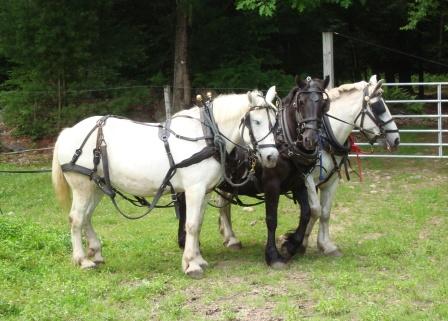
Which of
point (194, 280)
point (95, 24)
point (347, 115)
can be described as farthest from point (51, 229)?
point (95, 24)

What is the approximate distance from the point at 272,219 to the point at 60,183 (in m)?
2.22

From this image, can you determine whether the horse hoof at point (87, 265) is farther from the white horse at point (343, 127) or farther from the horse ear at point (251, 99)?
the horse ear at point (251, 99)

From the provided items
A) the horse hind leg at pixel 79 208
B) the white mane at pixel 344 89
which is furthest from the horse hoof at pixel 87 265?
the white mane at pixel 344 89

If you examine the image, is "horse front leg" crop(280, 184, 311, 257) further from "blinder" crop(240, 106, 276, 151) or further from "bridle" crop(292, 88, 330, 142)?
"blinder" crop(240, 106, 276, 151)

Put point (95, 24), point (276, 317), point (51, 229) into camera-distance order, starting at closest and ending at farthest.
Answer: point (276, 317) < point (51, 229) < point (95, 24)

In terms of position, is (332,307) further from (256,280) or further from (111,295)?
(111,295)

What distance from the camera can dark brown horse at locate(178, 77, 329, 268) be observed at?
591 centimetres

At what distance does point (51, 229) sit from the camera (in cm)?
776

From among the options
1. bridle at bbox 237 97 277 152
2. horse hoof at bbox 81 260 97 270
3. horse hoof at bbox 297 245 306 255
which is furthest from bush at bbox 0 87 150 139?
bridle at bbox 237 97 277 152

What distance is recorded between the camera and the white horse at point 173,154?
5.82 meters

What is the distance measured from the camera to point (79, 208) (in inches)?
244

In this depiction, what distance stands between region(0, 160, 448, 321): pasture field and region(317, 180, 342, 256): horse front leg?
0.12m

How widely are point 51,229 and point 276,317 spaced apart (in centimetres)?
404

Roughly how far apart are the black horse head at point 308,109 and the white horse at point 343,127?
475 mm
